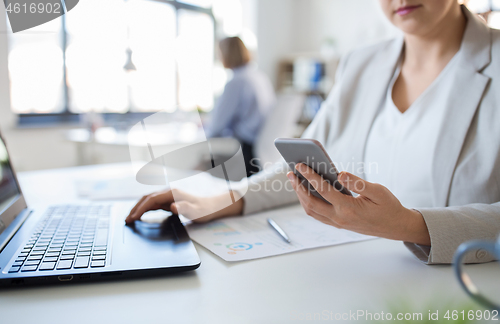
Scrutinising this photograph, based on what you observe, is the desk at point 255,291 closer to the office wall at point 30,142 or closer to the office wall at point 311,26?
the office wall at point 30,142

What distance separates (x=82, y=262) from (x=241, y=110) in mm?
2586

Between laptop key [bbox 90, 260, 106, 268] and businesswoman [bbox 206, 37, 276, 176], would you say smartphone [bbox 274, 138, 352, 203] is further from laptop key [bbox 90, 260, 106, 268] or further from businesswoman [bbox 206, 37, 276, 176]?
businesswoman [bbox 206, 37, 276, 176]

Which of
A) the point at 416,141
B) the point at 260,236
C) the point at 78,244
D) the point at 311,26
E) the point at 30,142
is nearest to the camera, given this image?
the point at 78,244

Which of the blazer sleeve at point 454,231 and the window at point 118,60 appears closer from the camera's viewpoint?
the blazer sleeve at point 454,231

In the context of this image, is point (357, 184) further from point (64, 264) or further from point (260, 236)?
point (64, 264)

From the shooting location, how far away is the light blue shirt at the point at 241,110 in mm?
3062

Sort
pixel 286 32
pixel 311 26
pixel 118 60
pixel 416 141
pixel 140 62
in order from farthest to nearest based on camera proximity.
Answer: pixel 286 32 < pixel 311 26 < pixel 140 62 < pixel 118 60 < pixel 416 141

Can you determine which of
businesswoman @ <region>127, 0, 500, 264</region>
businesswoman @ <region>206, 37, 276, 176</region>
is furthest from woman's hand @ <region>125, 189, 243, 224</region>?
businesswoman @ <region>206, 37, 276, 176</region>

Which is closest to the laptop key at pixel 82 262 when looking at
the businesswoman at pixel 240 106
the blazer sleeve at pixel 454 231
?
the blazer sleeve at pixel 454 231

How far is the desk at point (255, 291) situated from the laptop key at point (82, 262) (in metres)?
0.03

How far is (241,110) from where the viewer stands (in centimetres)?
309

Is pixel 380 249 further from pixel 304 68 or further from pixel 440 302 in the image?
pixel 304 68

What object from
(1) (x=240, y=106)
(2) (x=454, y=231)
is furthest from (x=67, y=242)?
(1) (x=240, y=106)

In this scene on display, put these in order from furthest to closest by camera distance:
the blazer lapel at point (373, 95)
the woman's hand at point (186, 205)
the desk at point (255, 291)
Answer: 1. the blazer lapel at point (373, 95)
2. the woman's hand at point (186, 205)
3. the desk at point (255, 291)
